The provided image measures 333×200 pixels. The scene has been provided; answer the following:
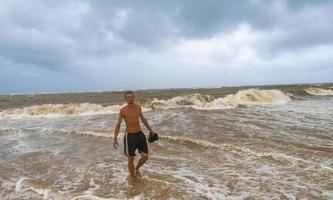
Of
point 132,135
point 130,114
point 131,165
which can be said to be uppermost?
point 130,114

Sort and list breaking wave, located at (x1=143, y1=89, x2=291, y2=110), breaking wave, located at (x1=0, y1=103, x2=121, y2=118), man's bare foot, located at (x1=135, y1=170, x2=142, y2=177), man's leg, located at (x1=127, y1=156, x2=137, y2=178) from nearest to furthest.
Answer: man's leg, located at (x1=127, y1=156, x2=137, y2=178) → man's bare foot, located at (x1=135, y1=170, x2=142, y2=177) → breaking wave, located at (x1=0, y1=103, x2=121, y2=118) → breaking wave, located at (x1=143, y1=89, x2=291, y2=110)

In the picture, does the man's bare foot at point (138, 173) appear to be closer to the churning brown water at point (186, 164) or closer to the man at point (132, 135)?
the man at point (132, 135)

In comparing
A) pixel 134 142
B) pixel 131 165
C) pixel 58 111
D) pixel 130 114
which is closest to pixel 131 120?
pixel 130 114

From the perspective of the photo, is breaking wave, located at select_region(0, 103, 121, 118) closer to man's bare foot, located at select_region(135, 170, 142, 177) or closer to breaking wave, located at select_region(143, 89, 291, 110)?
breaking wave, located at select_region(143, 89, 291, 110)

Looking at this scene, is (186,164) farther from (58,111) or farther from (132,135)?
(58,111)

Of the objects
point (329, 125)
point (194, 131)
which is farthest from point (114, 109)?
point (329, 125)

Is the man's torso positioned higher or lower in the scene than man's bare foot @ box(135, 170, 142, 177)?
higher

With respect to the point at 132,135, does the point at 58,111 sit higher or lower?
lower

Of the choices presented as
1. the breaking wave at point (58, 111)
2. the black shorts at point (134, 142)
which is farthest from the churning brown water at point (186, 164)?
the breaking wave at point (58, 111)

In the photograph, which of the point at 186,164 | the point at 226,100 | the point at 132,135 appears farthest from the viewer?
the point at 226,100

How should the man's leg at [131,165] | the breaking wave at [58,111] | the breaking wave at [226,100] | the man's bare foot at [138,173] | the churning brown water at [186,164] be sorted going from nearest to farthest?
the churning brown water at [186,164], the man's leg at [131,165], the man's bare foot at [138,173], the breaking wave at [58,111], the breaking wave at [226,100]

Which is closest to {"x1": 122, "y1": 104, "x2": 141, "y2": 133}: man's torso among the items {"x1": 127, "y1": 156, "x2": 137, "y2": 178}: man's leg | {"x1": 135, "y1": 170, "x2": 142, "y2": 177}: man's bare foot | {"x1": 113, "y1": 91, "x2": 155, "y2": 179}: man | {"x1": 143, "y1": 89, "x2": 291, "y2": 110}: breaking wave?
{"x1": 113, "y1": 91, "x2": 155, "y2": 179}: man

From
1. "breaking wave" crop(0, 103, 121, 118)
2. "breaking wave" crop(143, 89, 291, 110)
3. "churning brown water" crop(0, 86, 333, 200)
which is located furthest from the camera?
"breaking wave" crop(143, 89, 291, 110)

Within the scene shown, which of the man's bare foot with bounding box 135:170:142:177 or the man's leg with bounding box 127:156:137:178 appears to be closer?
the man's leg with bounding box 127:156:137:178
